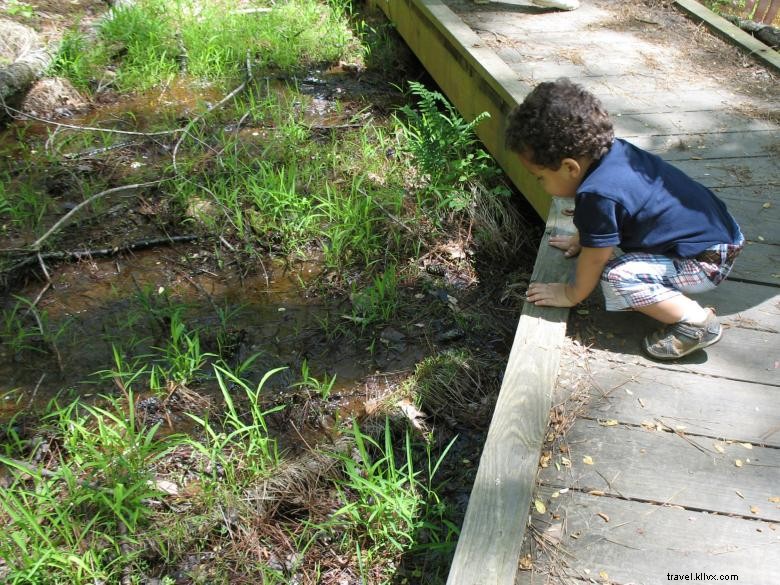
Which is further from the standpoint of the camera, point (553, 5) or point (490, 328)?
point (553, 5)

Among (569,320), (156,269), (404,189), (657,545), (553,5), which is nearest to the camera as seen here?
(657,545)

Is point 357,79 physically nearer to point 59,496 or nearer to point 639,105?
point 639,105

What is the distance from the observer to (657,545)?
1748 millimetres

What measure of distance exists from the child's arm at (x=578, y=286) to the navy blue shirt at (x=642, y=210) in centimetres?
6

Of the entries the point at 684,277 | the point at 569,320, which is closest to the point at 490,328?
the point at 569,320

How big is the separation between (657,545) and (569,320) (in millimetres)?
948

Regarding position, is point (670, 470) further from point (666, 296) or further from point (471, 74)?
point (471, 74)

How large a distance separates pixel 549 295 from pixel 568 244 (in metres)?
0.39

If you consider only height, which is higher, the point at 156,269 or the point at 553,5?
the point at 553,5

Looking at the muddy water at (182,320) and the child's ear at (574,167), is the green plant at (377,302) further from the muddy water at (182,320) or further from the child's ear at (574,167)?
the child's ear at (574,167)

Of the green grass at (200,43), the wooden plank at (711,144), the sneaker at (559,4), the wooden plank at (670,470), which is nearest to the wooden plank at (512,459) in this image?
the wooden plank at (670,470)

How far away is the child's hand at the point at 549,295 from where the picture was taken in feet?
8.04

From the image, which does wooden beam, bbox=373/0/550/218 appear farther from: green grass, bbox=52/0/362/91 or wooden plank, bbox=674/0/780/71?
wooden plank, bbox=674/0/780/71

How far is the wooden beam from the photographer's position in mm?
3686
